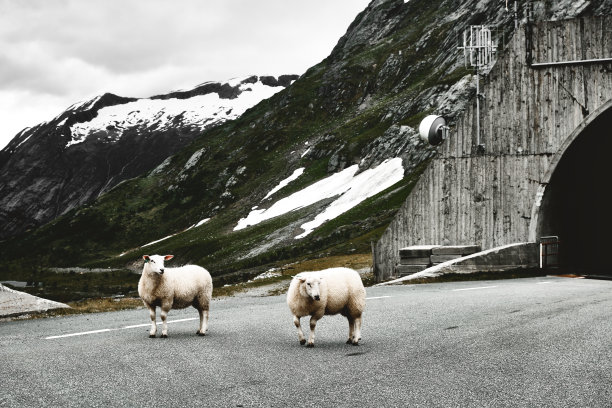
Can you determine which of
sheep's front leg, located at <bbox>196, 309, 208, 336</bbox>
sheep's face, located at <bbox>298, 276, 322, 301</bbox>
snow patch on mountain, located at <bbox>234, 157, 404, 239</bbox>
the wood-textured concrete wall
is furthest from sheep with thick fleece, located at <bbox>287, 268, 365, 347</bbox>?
snow patch on mountain, located at <bbox>234, 157, 404, 239</bbox>

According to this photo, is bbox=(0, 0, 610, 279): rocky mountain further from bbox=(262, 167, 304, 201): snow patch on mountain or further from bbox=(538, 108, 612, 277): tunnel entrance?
bbox=(538, 108, 612, 277): tunnel entrance

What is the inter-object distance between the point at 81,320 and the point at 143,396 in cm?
1019

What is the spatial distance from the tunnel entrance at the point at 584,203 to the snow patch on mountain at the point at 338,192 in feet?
153

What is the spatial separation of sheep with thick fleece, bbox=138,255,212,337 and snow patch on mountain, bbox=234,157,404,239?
65827 mm

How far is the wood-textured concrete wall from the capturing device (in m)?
27.5

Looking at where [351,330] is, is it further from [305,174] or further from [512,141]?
[305,174]

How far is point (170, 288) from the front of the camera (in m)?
12.4

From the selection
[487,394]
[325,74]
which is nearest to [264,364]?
[487,394]

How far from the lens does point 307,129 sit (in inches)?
6427

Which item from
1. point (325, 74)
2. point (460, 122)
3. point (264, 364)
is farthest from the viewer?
point (325, 74)

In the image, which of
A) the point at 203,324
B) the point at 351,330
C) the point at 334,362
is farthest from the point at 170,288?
the point at 334,362

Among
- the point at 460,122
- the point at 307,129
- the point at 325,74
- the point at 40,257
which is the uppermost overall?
the point at 325,74

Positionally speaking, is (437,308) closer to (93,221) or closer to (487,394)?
(487,394)

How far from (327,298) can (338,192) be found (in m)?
84.1
